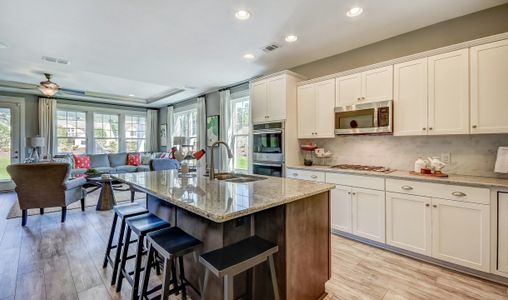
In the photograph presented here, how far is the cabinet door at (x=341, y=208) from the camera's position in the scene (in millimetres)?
3061

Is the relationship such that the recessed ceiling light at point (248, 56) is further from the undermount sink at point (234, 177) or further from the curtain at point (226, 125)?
the undermount sink at point (234, 177)

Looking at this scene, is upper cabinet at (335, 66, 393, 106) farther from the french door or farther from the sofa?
the french door

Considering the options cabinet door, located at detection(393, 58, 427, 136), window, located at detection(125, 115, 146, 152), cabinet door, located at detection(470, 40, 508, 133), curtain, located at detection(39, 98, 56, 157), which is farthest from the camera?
window, located at detection(125, 115, 146, 152)

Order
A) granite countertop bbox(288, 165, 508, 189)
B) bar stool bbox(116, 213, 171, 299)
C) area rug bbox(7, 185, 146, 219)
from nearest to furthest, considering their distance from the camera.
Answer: bar stool bbox(116, 213, 171, 299) → granite countertop bbox(288, 165, 508, 189) → area rug bbox(7, 185, 146, 219)

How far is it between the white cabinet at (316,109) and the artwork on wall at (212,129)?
2.66m

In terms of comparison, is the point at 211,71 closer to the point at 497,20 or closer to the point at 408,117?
the point at 408,117

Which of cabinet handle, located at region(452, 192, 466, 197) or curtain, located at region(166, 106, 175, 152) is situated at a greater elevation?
curtain, located at region(166, 106, 175, 152)

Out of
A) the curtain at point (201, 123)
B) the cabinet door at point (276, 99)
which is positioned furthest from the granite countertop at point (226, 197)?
the curtain at point (201, 123)

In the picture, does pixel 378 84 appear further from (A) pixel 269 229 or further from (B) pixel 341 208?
(A) pixel 269 229

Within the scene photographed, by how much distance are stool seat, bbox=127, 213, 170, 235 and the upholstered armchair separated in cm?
264

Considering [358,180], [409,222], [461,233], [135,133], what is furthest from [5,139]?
[461,233]

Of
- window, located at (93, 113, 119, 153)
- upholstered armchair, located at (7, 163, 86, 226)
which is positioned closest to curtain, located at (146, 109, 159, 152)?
window, located at (93, 113, 119, 153)

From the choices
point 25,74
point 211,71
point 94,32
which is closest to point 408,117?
point 211,71

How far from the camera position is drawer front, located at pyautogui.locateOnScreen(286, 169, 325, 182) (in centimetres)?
332
